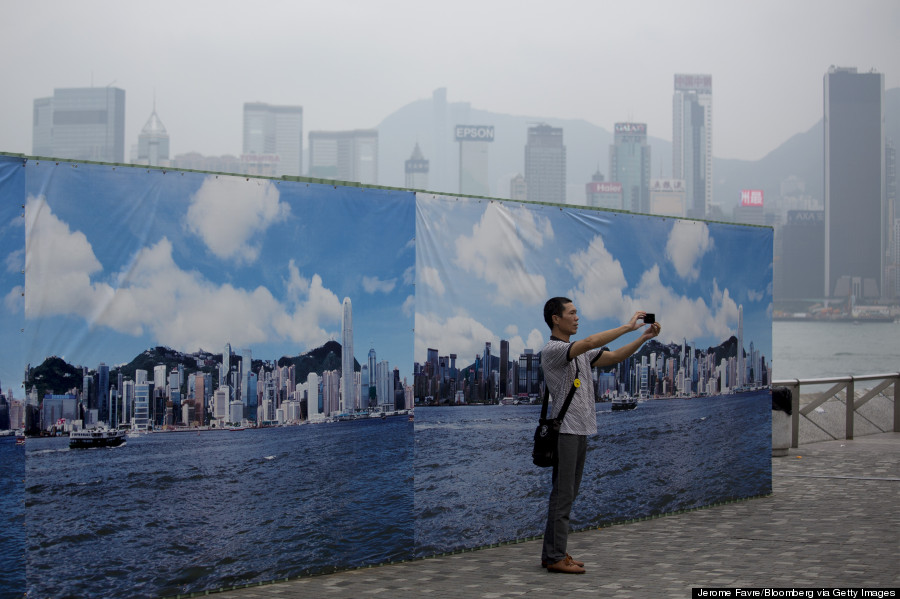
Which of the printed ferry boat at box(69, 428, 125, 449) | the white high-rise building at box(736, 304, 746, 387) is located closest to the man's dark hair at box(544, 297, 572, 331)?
the printed ferry boat at box(69, 428, 125, 449)

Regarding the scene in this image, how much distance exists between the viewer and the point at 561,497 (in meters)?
6.27

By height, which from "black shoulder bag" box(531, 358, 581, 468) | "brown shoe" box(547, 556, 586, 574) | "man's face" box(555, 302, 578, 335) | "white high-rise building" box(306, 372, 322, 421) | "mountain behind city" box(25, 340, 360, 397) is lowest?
"brown shoe" box(547, 556, 586, 574)

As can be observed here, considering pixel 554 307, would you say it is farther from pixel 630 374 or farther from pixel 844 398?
pixel 844 398

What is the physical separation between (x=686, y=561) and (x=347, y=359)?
104 inches

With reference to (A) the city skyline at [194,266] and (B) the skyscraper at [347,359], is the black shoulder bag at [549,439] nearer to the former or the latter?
(A) the city skyline at [194,266]

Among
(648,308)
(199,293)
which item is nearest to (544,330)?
(648,308)

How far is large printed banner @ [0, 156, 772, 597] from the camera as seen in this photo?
5355mm

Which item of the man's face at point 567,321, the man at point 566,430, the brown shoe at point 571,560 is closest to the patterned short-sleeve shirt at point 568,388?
the man at point 566,430

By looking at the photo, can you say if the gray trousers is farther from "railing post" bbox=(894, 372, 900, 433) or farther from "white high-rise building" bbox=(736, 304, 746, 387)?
"railing post" bbox=(894, 372, 900, 433)

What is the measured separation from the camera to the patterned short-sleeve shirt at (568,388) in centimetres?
632

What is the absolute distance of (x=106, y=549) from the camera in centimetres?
539

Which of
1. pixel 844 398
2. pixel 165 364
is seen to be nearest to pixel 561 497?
pixel 165 364

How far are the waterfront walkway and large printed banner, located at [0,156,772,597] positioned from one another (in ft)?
0.78

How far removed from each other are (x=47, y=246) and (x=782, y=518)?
6197 millimetres
